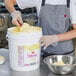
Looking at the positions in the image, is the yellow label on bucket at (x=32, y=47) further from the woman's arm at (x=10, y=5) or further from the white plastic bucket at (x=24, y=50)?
the woman's arm at (x=10, y=5)

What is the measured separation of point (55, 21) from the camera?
1.75m

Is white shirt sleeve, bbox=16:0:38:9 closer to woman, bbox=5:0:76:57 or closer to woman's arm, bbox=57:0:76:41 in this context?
woman, bbox=5:0:76:57

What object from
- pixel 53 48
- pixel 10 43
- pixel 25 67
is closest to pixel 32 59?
pixel 25 67

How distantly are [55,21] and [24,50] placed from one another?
50 centimetres

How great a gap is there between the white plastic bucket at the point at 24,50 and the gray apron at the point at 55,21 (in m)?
0.39

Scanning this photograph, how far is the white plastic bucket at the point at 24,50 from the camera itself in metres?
1.35

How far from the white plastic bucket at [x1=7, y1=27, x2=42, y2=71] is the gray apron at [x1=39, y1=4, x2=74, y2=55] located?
39cm

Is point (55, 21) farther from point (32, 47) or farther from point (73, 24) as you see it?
point (32, 47)

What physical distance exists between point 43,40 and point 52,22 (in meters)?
0.34

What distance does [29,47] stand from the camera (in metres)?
1.37

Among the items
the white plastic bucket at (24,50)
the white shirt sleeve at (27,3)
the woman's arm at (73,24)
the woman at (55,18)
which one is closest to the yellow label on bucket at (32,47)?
the white plastic bucket at (24,50)

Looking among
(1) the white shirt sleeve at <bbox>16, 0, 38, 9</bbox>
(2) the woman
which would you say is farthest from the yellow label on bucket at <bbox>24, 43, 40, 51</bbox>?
(1) the white shirt sleeve at <bbox>16, 0, 38, 9</bbox>

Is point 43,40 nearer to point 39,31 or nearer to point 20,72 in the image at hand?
point 39,31

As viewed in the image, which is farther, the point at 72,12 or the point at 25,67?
the point at 72,12
